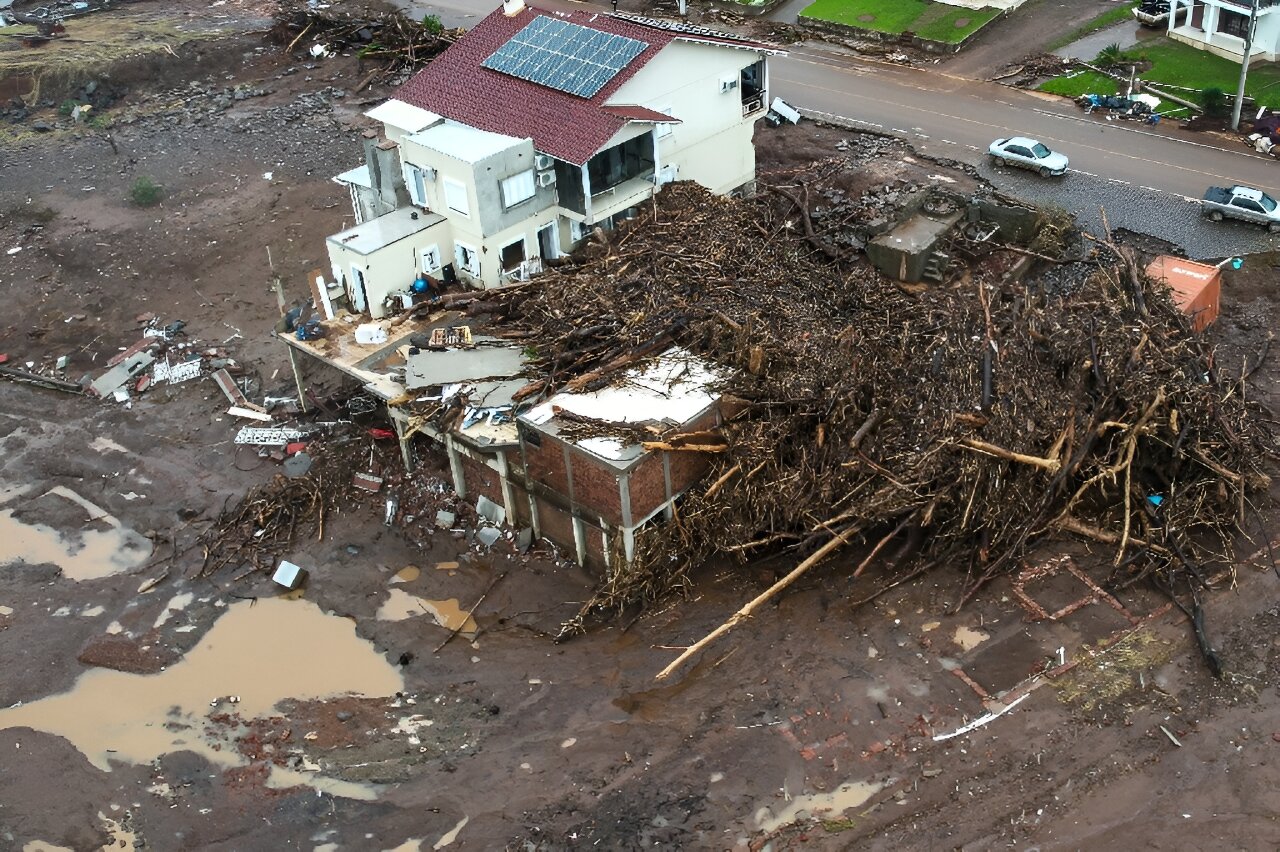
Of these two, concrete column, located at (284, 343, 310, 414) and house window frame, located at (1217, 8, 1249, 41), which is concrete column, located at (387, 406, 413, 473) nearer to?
concrete column, located at (284, 343, 310, 414)

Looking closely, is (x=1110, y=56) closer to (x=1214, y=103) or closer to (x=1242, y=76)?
(x=1214, y=103)

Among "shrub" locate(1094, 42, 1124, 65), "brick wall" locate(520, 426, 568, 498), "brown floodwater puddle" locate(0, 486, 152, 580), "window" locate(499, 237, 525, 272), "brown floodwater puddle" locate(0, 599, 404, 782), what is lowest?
"brown floodwater puddle" locate(0, 599, 404, 782)

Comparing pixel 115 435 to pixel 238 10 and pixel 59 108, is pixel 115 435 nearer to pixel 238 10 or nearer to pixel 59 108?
pixel 59 108

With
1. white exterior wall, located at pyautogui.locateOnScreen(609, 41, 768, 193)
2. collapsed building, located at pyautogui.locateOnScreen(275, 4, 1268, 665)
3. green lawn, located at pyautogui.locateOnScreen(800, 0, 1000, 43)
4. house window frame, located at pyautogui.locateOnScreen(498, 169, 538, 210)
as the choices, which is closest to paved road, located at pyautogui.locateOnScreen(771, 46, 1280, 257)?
green lawn, located at pyautogui.locateOnScreen(800, 0, 1000, 43)

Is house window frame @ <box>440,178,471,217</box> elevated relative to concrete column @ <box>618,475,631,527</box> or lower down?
elevated

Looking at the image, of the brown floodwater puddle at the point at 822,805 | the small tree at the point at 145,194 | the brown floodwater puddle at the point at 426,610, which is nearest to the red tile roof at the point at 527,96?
the brown floodwater puddle at the point at 426,610

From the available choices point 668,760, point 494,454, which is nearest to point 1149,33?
point 494,454
